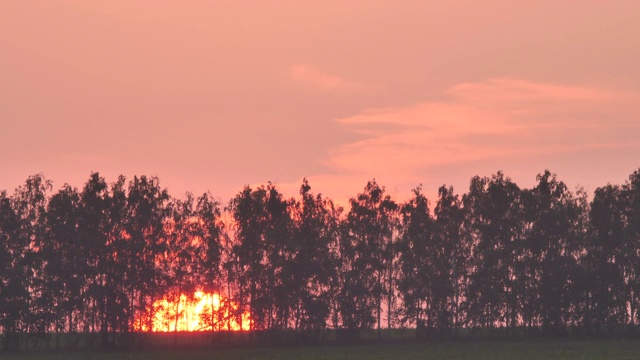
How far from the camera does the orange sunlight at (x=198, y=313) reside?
132000 millimetres

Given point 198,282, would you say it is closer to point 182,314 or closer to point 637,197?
point 182,314

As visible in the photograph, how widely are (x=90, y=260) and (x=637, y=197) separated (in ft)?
231

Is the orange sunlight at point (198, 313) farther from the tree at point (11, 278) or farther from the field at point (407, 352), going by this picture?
the tree at point (11, 278)

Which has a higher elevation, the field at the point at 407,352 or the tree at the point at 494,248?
the tree at the point at 494,248

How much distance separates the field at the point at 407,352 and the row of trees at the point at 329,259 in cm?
1389

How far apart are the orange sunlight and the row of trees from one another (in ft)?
1.75

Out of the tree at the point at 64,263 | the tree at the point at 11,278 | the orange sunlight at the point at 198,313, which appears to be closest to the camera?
the tree at the point at 11,278

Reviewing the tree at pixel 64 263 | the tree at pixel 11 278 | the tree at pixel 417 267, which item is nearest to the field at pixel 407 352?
the tree at pixel 11 278

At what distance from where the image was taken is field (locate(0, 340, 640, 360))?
95812 mm

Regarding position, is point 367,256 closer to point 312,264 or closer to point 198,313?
point 312,264

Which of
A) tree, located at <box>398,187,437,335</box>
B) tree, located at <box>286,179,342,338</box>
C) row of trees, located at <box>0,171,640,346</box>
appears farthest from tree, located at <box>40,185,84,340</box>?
tree, located at <box>398,187,437,335</box>

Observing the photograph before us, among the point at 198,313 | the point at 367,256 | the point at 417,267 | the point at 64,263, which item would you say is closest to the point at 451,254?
the point at 417,267

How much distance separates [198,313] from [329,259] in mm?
17500

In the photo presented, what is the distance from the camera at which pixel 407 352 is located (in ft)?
344
